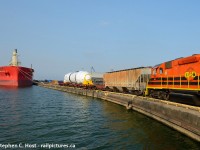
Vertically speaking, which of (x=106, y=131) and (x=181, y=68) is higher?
(x=181, y=68)

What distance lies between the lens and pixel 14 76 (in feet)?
259

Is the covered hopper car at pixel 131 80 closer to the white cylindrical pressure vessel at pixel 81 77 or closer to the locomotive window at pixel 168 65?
the locomotive window at pixel 168 65

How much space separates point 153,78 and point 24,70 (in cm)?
6371

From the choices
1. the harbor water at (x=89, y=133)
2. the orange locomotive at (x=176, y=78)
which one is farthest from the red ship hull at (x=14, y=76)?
the orange locomotive at (x=176, y=78)

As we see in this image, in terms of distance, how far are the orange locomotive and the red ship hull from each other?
59.2m

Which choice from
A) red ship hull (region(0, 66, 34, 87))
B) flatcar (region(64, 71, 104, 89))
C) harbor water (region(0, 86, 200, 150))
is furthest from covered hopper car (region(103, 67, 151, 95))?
red ship hull (region(0, 66, 34, 87))

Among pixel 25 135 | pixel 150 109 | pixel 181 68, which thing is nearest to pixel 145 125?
pixel 150 109

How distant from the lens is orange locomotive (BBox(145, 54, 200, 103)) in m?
18.9

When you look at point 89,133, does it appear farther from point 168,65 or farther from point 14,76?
point 14,76

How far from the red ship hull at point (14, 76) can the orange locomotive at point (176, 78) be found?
59232 mm

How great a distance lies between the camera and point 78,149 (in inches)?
546

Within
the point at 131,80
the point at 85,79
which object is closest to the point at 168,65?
the point at 131,80

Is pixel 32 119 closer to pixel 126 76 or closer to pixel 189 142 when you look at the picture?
pixel 189 142

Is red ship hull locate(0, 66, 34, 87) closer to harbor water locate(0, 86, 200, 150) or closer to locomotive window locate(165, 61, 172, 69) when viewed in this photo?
harbor water locate(0, 86, 200, 150)
